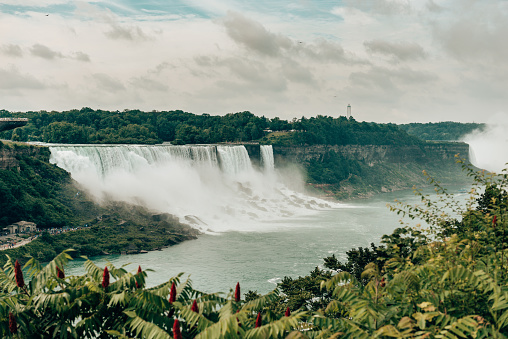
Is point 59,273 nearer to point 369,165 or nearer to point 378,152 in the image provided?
point 369,165

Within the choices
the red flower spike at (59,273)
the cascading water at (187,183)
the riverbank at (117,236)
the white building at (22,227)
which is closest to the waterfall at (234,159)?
the cascading water at (187,183)

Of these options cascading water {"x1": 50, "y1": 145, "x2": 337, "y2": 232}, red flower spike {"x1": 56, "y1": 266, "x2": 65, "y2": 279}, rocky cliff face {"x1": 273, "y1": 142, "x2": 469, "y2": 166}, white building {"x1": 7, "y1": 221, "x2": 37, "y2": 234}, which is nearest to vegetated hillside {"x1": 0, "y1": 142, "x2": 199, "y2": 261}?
white building {"x1": 7, "y1": 221, "x2": 37, "y2": 234}

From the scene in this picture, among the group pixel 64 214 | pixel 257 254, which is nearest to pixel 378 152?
pixel 257 254

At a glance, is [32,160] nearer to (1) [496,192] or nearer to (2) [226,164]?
(2) [226,164]

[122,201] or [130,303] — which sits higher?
[130,303]

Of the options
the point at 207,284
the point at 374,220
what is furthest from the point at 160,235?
the point at 374,220
